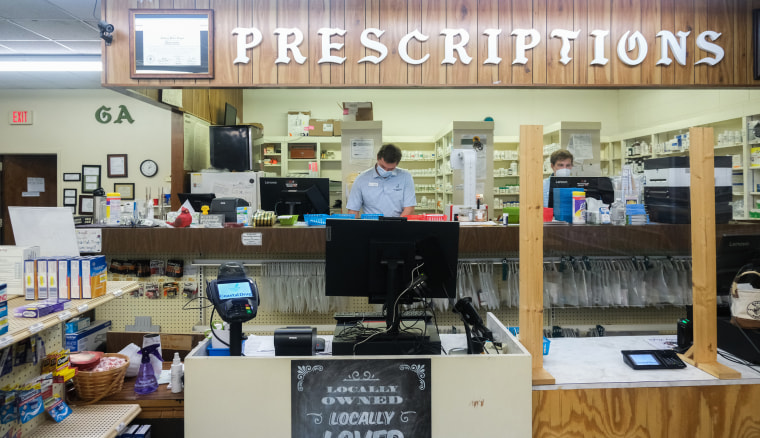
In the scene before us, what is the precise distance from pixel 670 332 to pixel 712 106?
149 inches

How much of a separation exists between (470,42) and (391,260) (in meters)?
1.75

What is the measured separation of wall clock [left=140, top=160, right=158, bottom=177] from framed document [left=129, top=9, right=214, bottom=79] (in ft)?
16.9

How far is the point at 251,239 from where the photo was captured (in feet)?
10.3

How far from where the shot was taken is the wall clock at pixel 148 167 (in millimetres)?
7715

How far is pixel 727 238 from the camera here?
2262 millimetres

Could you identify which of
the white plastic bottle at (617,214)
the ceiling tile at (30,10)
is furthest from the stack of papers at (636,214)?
the ceiling tile at (30,10)

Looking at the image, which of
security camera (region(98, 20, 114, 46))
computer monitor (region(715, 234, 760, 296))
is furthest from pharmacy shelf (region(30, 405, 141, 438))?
computer monitor (region(715, 234, 760, 296))

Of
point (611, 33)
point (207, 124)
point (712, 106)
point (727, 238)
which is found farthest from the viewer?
point (207, 124)

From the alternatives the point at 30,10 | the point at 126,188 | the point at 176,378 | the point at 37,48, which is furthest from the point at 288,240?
the point at 126,188

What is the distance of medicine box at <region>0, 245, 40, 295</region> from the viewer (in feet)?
6.77

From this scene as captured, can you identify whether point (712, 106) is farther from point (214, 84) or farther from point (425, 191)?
point (214, 84)

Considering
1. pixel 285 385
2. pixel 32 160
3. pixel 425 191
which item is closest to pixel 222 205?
pixel 285 385

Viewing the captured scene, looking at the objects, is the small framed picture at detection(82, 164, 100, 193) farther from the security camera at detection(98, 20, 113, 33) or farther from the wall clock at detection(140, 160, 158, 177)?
the security camera at detection(98, 20, 113, 33)

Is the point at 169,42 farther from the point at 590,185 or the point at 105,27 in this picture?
the point at 590,185
